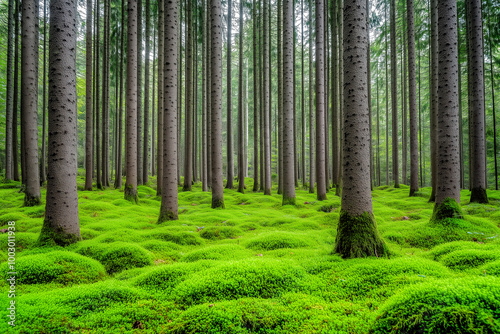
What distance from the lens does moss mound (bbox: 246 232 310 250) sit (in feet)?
16.0

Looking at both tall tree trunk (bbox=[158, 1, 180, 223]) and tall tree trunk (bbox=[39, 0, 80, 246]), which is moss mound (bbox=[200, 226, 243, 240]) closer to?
tall tree trunk (bbox=[158, 1, 180, 223])

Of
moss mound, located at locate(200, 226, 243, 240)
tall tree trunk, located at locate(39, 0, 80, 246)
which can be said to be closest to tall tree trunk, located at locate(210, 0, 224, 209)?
moss mound, located at locate(200, 226, 243, 240)

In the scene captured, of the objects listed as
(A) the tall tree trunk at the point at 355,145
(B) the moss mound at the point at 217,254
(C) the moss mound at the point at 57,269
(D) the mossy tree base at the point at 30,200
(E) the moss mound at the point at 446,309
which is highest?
(A) the tall tree trunk at the point at 355,145

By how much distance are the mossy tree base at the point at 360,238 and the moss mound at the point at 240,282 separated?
2.98 ft

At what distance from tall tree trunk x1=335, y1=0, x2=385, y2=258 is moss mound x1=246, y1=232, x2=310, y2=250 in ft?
3.65

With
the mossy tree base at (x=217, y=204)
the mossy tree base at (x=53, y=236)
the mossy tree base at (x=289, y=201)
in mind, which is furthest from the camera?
the mossy tree base at (x=289, y=201)

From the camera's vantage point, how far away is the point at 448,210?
17.8 feet

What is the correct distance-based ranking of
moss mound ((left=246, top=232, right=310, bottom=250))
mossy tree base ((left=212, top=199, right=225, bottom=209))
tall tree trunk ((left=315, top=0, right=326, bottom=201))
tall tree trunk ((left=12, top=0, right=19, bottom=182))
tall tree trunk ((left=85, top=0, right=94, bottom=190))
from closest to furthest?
moss mound ((left=246, top=232, right=310, bottom=250)) → mossy tree base ((left=212, top=199, right=225, bottom=209)) → tall tree trunk ((left=315, top=0, right=326, bottom=201)) → tall tree trunk ((left=85, top=0, right=94, bottom=190)) → tall tree trunk ((left=12, top=0, right=19, bottom=182))

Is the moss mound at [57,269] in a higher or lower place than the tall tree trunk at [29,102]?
lower

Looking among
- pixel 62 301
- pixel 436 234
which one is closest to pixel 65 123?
pixel 62 301

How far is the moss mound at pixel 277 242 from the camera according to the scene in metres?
4.88

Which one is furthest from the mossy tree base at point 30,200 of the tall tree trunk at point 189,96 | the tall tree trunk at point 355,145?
the tall tree trunk at point 355,145

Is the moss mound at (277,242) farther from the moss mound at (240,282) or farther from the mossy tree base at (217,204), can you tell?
the mossy tree base at (217,204)

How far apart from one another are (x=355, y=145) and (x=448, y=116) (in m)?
3.37
